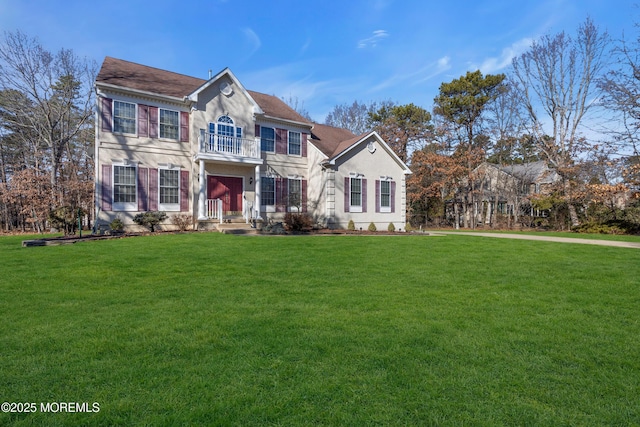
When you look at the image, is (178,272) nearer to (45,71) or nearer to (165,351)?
(165,351)

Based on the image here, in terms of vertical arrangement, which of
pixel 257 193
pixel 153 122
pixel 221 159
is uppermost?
pixel 153 122

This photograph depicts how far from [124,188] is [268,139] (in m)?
7.33

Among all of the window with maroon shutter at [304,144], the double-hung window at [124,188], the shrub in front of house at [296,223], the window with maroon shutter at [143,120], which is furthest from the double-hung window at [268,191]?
the double-hung window at [124,188]

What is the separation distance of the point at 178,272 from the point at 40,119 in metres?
22.9

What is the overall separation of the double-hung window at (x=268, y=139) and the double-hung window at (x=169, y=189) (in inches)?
182

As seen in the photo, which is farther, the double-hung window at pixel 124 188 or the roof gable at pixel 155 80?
the roof gable at pixel 155 80

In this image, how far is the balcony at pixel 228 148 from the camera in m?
15.5

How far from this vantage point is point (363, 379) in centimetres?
269

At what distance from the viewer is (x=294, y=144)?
63.1 feet

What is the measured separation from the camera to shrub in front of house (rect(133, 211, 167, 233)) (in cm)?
1421

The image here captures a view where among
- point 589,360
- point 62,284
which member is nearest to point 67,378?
point 62,284

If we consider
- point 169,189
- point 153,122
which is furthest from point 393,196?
point 153,122

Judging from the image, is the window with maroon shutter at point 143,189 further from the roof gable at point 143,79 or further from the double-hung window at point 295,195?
the double-hung window at point 295,195

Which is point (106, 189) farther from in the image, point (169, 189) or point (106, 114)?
point (106, 114)
